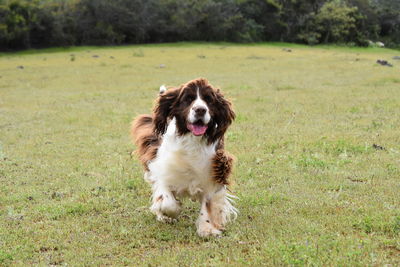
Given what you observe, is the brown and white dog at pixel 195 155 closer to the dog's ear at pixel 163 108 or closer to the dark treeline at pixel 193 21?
the dog's ear at pixel 163 108

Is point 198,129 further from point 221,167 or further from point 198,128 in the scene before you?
point 221,167

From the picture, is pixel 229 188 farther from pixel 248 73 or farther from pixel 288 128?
pixel 248 73

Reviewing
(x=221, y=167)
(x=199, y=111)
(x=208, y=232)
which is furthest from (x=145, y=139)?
(x=208, y=232)

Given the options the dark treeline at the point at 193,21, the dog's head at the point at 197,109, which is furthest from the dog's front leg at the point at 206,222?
the dark treeline at the point at 193,21

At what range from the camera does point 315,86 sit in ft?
64.7

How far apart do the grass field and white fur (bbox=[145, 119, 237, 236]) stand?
19 centimetres

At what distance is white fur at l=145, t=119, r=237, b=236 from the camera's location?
5.56 m

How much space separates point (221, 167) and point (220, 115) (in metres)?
0.61

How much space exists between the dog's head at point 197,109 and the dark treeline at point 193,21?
45.6 meters

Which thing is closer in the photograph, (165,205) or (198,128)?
(198,128)

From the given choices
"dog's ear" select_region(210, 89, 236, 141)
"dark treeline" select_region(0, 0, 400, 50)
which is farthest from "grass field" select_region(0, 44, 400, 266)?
"dark treeline" select_region(0, 0, 400, 50)

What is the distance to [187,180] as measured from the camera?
18.7ft

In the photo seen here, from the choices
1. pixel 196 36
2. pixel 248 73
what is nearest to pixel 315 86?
pixel 248 73

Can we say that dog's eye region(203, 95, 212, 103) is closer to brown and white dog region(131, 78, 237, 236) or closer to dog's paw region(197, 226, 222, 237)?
brown and white dog region(131, 78, 237, 236)
